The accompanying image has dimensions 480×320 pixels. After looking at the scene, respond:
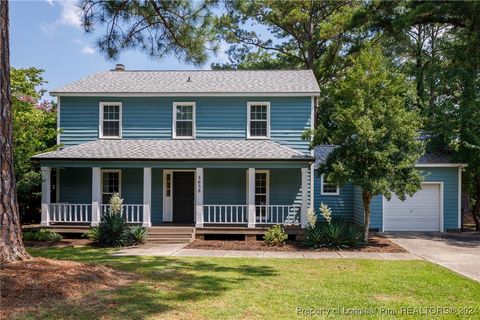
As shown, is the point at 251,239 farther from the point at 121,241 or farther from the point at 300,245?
the point at 121,241

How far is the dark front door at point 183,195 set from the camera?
16297 mm

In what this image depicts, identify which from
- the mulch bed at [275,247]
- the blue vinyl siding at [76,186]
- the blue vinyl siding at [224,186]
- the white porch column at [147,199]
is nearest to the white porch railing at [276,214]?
the blue vinyl siding at [224,186]

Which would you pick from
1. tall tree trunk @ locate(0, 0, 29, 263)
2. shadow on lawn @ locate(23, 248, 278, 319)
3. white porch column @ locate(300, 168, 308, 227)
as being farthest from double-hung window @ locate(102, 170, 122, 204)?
tall tree trunk @ locate(0, 0, 29, 263)

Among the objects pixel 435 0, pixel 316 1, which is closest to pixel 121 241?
pixel 435 0

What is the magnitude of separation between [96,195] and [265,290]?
9560 mm

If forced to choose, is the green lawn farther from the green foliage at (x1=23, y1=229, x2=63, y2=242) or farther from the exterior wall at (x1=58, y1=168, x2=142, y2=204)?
the exterior wall at (x1=58, y1=168, x2=142, y2=204)

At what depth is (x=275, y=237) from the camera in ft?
43.0

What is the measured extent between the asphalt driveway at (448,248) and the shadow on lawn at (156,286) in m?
4.66

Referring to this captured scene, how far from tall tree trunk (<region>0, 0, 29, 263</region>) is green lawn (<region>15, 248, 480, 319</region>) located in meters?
2.07

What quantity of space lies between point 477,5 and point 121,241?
16953 mm

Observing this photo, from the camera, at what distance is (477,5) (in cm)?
1634

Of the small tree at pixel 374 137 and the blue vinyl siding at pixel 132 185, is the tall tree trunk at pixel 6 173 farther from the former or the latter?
the blue vinyl siding at pixel 132 185

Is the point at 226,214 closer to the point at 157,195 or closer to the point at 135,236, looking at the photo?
the point at 157,195

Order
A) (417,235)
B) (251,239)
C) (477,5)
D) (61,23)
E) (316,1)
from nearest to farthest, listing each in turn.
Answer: (61,23)
(251,239)
(417,235)
(477,5)
(316,1)
